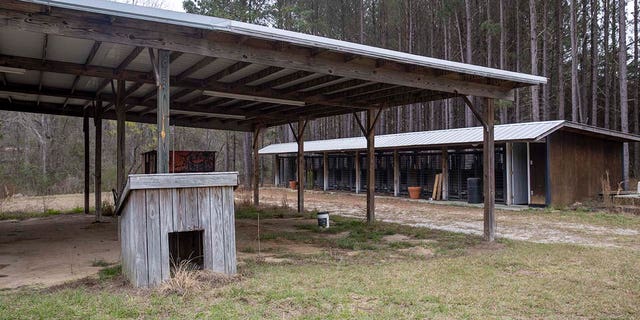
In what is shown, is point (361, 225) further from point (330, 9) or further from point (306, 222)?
point (330, 9)

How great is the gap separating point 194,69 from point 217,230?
3349mm

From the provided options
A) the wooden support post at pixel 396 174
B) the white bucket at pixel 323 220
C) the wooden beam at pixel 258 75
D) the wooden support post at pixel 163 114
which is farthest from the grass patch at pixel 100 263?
the wooden support post at pixel 396 174

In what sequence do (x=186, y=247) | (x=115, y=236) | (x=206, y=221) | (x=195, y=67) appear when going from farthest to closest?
(x=115, y=236) → (x=195, y=67) → (x=186, y=247) → (x=206, y=221)

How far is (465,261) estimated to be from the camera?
664 centimetres

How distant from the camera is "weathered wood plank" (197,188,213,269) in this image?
531cm

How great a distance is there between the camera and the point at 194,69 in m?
7.64

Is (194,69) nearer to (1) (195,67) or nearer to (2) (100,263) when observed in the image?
(1) (195,67)

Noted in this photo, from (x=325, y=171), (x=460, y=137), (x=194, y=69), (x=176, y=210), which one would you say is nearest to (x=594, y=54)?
(x=460, y=137)

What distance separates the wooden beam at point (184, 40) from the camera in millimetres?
4766

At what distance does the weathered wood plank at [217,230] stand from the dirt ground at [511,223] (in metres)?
6.20

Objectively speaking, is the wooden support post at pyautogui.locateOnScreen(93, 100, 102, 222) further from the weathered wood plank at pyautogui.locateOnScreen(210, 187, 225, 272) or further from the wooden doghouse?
the weathered wood plank at pyautogui.locateOnScreen(210, 187, 225, 272)

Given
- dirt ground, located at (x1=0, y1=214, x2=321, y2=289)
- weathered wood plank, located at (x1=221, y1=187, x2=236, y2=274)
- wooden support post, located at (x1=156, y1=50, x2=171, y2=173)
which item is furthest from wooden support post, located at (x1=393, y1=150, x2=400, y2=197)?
wooden support post, located at (x1=156, y1=50, x2=171, y2=173)

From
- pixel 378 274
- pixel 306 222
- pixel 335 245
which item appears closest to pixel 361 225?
pixel 306 222

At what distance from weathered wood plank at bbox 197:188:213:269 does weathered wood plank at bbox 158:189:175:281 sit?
1.09 ft
